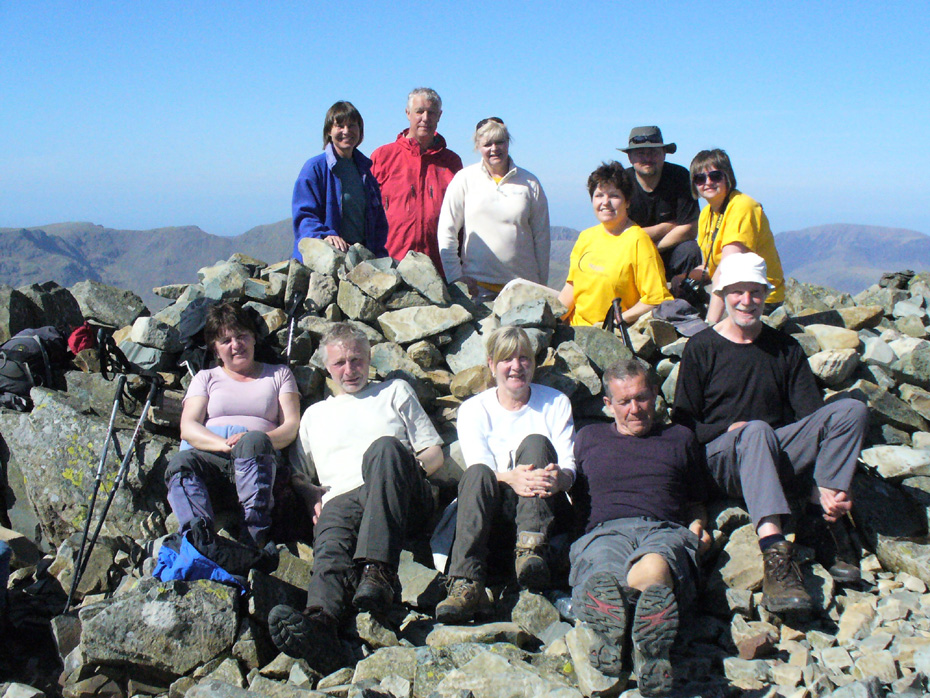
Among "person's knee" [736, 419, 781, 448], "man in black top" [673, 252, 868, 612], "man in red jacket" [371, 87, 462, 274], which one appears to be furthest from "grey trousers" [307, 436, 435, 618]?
"man in red jacket" [371, 87, 462, 274]

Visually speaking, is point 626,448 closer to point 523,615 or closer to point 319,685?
point 523,615

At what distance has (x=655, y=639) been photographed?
12.4 ft

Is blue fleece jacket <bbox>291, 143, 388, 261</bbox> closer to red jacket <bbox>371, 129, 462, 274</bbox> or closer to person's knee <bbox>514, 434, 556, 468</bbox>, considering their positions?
red jacket <bbox>371, 129, 462, 274</bbox>

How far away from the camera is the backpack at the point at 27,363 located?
685cm

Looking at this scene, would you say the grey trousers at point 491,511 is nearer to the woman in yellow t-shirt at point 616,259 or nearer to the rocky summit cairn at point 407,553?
the rocky summit cairn at point 407,553

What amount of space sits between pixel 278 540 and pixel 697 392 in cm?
338

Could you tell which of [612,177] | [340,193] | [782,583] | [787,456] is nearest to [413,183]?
[340,193]

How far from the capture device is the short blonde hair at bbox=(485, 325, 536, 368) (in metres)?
→ 5.34

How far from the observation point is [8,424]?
6.62 m

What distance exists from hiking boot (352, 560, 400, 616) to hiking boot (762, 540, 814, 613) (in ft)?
7.73

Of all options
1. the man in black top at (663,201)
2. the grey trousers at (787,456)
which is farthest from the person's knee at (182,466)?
the man in black top at (663,201)

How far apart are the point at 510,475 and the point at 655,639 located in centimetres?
157

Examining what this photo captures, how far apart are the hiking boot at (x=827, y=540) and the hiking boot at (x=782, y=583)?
680mm

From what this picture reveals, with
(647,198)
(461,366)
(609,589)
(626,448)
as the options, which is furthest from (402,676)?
(647,198)
